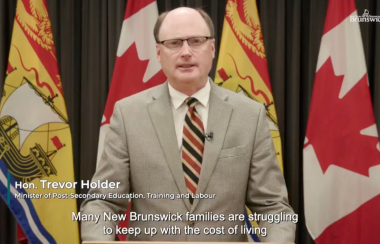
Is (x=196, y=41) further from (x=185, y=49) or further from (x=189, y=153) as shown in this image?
(x=189, y=153)

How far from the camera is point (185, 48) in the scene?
182 cm

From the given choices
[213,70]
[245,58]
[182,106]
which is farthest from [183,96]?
[213,70]

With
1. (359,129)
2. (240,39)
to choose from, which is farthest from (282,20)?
(359,129)

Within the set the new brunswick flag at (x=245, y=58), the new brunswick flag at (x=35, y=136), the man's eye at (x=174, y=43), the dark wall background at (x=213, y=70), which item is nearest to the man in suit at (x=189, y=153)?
the man's eye at (x=174, y=43)

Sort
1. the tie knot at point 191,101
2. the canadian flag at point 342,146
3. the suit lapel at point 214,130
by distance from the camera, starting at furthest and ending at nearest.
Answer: the canadian flag at point 342,146, the tie knot at point 191,101, the suit lapel at point 214,130

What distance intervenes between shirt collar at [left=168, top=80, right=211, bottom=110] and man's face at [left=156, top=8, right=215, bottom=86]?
0.06 m

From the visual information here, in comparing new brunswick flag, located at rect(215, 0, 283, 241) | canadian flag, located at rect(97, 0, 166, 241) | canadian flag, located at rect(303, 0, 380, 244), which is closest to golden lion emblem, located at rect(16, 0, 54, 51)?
canadian flag, located at rect(97, 0, 166, 241)

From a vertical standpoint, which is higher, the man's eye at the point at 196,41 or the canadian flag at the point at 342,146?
the man's eye at the point at 196,41

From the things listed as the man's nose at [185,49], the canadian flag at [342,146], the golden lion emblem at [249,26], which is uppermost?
the golden lion emblem at [249,26]

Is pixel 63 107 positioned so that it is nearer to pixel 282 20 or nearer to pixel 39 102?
pixel 39 102

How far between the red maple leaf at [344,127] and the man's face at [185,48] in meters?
1.36

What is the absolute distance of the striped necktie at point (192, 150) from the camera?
5.85 ft

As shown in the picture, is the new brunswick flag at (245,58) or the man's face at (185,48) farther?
the new brunswick flag at (245,58)

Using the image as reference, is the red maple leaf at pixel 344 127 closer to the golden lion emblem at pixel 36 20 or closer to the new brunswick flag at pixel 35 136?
the new brunswick flag at pixel 35 136
